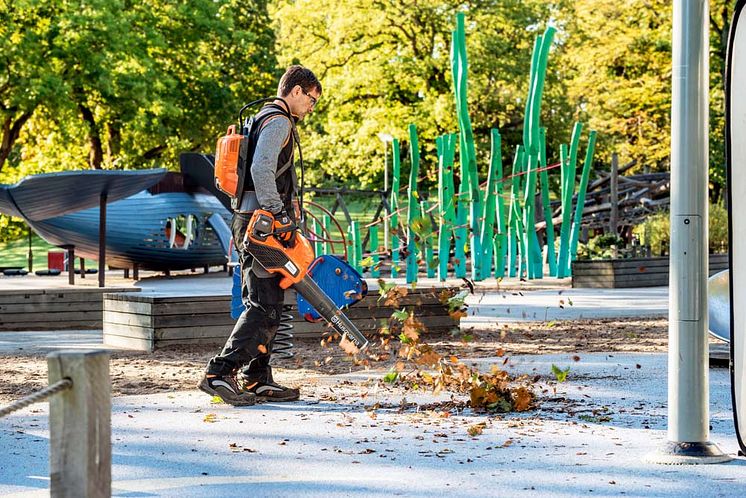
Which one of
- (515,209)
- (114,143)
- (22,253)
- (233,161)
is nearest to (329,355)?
(233,161)

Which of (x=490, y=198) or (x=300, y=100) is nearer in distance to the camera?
(x=300, y=100)

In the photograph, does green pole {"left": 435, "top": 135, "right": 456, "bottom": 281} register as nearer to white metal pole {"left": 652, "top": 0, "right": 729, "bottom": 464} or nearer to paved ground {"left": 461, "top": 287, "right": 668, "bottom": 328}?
paved ground {"left": 461, "top": 287, "right": 668, "bottom": 328}

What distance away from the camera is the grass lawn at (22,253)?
39.0m

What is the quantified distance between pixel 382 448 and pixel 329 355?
14.6 feet

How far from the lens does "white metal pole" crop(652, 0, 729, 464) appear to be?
557 cm

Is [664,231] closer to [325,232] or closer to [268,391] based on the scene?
[325,232]

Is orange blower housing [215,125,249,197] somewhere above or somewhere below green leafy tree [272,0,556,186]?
below

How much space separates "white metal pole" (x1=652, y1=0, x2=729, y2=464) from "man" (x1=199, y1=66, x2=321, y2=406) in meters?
2.55

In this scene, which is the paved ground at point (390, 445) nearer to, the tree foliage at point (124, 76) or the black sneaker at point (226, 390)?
the black sneaker at point (226, 390)

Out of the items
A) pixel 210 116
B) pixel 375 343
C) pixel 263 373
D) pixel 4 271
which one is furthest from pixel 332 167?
pixel 263 373

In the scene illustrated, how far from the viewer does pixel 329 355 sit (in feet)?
34.3

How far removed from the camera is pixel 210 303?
436 inches

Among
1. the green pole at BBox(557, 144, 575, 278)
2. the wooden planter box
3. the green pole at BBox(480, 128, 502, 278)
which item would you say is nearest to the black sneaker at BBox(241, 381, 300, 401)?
the wooden planter box

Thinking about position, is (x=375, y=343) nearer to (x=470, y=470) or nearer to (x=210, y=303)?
(x=210, y=303)
